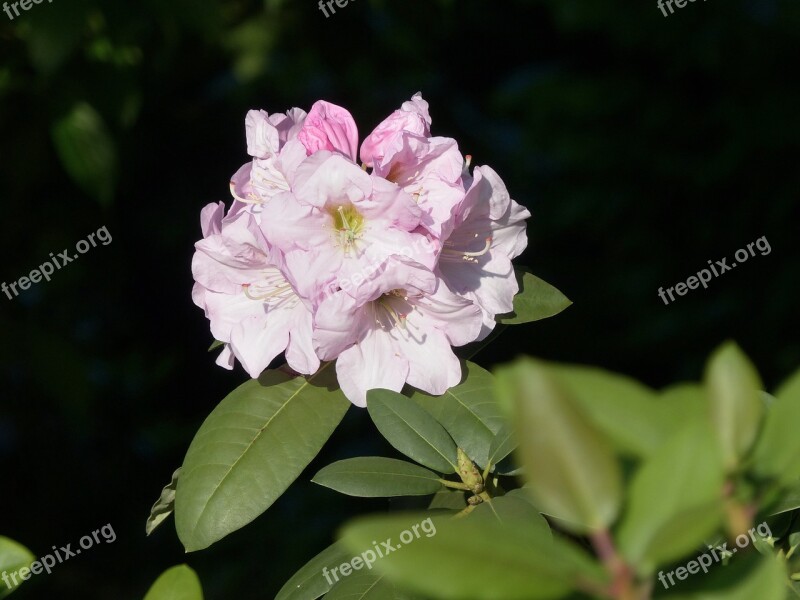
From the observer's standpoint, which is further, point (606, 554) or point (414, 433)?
point (414, 433)

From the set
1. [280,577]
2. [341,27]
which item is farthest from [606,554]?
[341,27]

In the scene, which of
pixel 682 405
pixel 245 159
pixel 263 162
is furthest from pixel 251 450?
pixel 245 159

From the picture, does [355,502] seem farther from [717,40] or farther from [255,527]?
[717,40]

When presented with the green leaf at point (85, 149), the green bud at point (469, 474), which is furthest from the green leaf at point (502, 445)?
the green leaf at point (85, 149)

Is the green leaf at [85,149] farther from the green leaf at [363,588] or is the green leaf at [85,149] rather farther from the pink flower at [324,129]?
the green leaf at [363,588]

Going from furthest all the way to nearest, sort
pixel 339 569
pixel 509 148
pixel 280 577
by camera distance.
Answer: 1. pixel 509 148
2. pixel 280 577
3. pixel 339 569

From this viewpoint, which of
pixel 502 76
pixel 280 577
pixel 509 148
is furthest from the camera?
pixel 502 76

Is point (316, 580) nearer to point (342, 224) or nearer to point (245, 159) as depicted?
point (342, 224)
